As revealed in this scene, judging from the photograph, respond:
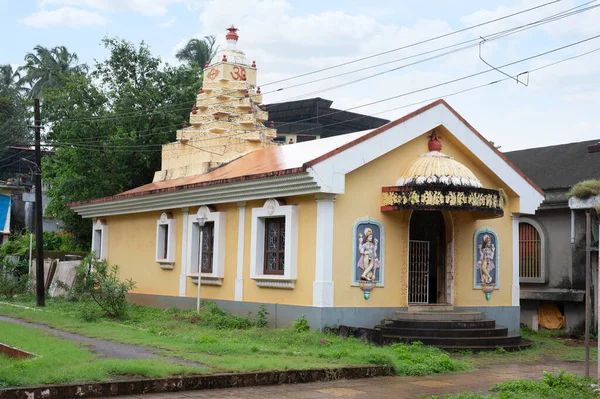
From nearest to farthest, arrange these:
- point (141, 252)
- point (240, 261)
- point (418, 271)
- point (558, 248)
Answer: point (418, 271)
point (240, 261)
point (558, 248)
point (141, 252)

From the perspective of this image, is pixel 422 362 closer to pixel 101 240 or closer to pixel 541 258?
pixel 541 258

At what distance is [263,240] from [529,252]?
27.2ft

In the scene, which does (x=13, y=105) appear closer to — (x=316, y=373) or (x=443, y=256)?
(x=443, y=256)

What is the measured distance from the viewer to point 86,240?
3494cm

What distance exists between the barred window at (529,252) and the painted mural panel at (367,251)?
6601 millimetres

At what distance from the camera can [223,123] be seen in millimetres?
24828

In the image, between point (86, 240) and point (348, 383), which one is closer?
point (348, 383)

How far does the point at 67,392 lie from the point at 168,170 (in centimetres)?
1730

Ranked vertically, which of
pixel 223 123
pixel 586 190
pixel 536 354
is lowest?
pixel 536 354

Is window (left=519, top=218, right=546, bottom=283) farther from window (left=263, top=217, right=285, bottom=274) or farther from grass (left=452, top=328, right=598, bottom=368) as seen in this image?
window (left=263, top=217, right=285, bottom=274)

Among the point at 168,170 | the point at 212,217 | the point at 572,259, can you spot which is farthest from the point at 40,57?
the point at 572,259

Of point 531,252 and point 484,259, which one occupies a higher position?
point 531,252

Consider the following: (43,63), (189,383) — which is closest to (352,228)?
(189,383)

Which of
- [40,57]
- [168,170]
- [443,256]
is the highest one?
[40,57]
